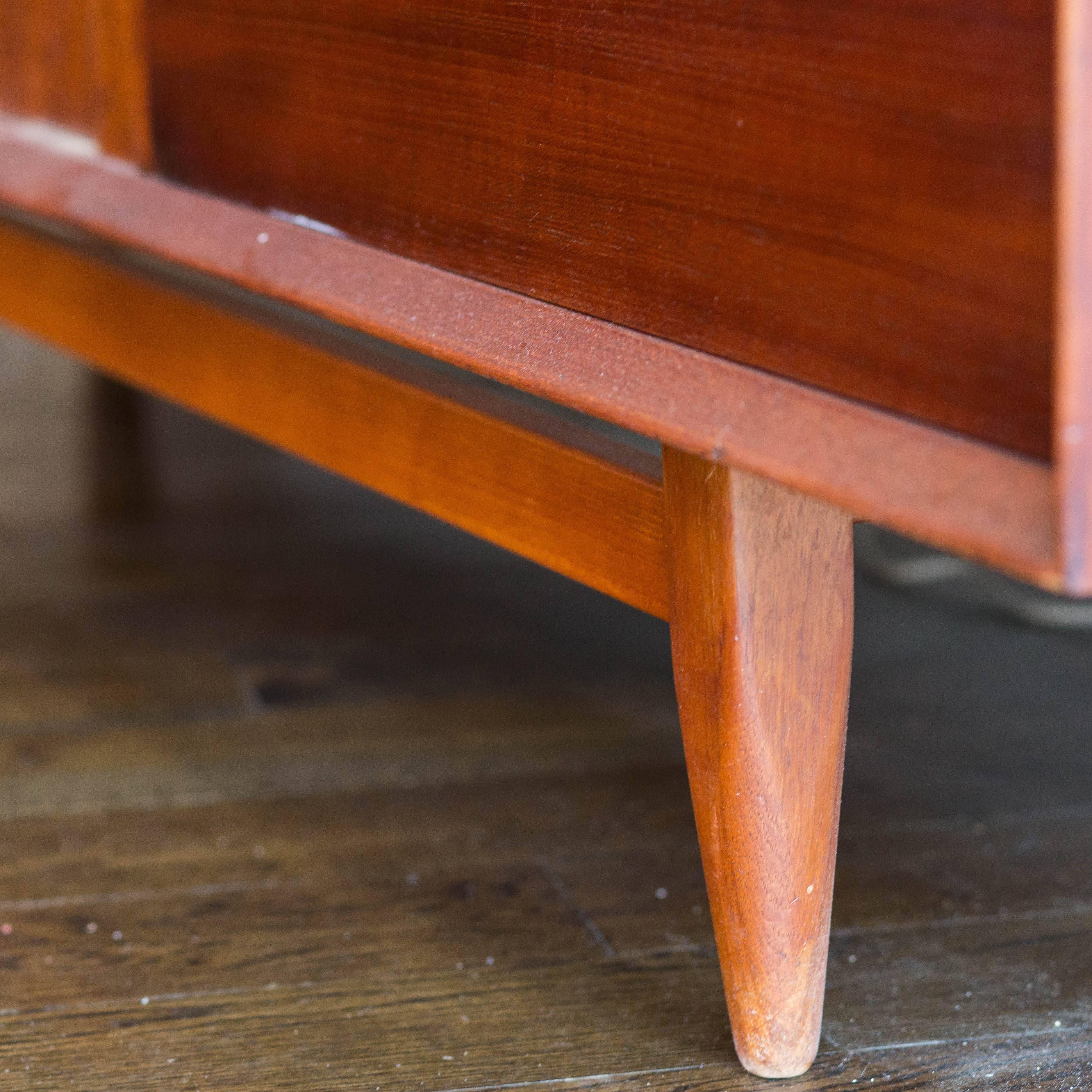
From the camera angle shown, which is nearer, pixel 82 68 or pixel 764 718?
pixel 764 718

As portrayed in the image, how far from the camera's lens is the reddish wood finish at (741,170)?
43 cm

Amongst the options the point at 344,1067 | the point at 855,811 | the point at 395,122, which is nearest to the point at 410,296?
the point at 395,122

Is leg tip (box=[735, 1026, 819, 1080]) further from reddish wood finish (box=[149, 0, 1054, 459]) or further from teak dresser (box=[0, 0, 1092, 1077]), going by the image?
reddish wood finish (box=[149, 0, 1054, 459])

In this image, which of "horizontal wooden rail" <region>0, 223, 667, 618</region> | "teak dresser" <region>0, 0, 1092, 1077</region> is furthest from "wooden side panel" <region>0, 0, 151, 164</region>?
"horizontal wooden rail" <region>0, 223, 667, 618</region>

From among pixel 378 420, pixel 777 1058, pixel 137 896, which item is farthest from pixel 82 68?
pixel 777 1058

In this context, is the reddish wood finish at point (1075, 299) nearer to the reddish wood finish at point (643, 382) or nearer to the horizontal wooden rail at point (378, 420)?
the reddish wood finish at point (643, 382)

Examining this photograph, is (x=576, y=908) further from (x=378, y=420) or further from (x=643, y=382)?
(x=643, y=382)

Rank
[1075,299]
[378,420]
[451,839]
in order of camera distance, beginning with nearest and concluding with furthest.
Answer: [1075,299], [378,420], [451,839]

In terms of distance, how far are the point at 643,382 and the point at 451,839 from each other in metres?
0.51

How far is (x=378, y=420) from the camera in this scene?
0.86 meters

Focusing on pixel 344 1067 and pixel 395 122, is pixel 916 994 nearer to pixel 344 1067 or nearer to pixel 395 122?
pixel 344 1067

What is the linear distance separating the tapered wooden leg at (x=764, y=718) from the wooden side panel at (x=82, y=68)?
1.54 ft

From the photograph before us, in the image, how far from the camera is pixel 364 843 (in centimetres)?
96

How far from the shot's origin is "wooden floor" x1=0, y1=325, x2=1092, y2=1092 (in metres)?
0.74
